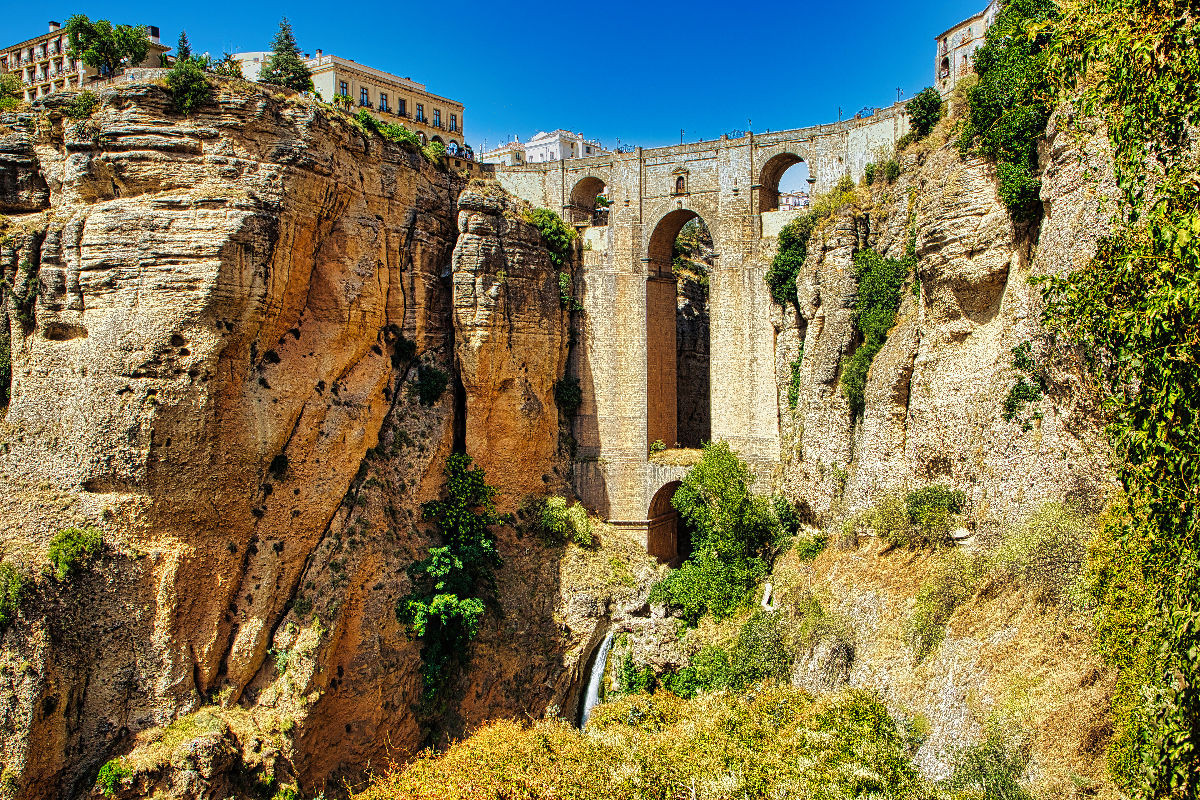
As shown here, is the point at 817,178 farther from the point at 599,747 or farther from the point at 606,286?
the point at 599,747

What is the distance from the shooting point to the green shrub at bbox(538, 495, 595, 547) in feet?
91.5

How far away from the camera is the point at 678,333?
3488 cm

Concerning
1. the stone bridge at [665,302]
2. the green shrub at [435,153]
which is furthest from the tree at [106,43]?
the stone bridge at [665,302]

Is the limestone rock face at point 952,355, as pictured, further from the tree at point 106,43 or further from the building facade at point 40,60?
the building facade at point 40,60

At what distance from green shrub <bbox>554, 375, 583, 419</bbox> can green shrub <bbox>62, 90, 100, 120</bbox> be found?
1579 centimetres

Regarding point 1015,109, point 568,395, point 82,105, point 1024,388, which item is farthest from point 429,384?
point 1015,109

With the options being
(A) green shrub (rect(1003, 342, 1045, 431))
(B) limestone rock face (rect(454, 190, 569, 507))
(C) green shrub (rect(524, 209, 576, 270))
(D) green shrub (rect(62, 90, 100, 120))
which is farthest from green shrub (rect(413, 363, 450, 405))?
(A) green shrub (rect(1003, 342, 1045, 431))

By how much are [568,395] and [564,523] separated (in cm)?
481

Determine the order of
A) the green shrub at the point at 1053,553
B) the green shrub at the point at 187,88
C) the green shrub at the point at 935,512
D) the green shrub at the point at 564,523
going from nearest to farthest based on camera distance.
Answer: the green shrub at the point at 1053,553, the green shrub at the point at 935,512, the green shrub at the point at 187,88, the green shrub at the point at 564,523

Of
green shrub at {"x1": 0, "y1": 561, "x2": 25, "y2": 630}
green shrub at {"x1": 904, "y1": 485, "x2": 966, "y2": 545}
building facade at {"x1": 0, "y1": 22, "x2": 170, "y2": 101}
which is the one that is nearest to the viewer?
green shrub at {"x1": 0, "y1": 561, "x2": 25, "y2": 630}

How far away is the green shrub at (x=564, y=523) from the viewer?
2788cm

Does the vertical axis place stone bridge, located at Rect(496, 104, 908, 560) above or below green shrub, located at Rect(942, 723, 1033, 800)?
above

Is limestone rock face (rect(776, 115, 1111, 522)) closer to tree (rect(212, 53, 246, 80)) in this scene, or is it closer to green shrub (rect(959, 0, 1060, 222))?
green shrub (rect(959, 0, 1060, 222))

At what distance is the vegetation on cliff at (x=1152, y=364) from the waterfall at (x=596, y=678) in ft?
54.2
